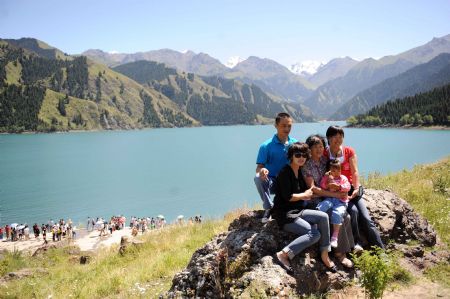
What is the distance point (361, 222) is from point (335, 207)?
110 cm

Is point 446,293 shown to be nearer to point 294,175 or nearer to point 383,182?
point 294,175

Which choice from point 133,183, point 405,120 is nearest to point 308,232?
point 133,183

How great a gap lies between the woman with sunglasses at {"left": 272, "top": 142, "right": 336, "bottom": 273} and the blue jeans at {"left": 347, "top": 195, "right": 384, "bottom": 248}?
1.14 meters

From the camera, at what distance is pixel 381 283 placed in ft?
19.9

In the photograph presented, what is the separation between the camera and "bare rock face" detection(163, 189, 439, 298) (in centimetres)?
653

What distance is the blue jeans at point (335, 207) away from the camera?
7352 millimetres

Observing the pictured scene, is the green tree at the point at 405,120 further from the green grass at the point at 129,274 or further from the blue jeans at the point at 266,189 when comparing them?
the blue jeans at the point at 266,189

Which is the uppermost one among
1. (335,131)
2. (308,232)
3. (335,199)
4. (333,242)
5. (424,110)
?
(424,110)

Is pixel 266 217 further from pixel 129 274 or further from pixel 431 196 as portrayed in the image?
pixel 431 196

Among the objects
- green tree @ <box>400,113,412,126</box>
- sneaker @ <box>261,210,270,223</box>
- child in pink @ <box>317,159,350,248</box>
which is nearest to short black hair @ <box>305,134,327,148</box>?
child in pink @ <box>317,159,350,248</box>

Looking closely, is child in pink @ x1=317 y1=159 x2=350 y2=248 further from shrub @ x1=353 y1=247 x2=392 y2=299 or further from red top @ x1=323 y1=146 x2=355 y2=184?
shrub @ x1=353 y1=247 x2=392 y2=299

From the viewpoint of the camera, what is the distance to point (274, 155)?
819 cm

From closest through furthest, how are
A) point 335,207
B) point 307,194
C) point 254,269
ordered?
point 254,269, point 307,194, point 335,207

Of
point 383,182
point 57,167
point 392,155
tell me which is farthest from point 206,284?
point 57,167
